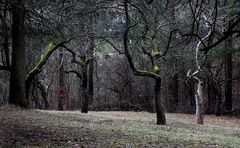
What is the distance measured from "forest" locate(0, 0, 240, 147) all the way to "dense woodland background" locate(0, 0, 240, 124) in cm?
6

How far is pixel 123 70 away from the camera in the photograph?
1364 inches

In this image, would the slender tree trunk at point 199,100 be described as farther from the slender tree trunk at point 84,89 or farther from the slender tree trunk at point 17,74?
the slender tree trunk at point 17,74

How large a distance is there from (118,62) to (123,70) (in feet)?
3.23

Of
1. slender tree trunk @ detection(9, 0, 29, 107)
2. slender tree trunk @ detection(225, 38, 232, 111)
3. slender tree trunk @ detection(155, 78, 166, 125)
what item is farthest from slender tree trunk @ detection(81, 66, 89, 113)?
slender tree trunk @ detection(225, 38, 232, 111)

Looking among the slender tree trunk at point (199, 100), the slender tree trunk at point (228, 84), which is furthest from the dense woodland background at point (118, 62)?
the slender tree trunk at point (199, 100)

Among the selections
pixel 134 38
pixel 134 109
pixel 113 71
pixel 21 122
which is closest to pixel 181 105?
pixel 134 109

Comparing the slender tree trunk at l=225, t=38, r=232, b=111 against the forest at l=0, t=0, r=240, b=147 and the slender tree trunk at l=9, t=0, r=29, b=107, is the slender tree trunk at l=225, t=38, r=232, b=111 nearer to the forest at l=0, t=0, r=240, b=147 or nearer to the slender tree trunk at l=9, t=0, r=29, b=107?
the forest at l=0, t=0, r=240, b=147

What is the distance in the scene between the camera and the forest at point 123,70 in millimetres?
11266

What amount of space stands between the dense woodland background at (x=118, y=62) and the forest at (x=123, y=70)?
0.06m

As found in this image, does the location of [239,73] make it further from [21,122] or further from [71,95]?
[21,122]

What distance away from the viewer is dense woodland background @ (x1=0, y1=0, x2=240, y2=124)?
17.4 m

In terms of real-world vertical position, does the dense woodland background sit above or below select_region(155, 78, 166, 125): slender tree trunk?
above

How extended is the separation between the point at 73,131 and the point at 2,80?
2599 centimetres

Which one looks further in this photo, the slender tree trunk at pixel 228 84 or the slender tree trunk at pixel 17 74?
the slender tree trunk at pixel 228 84
